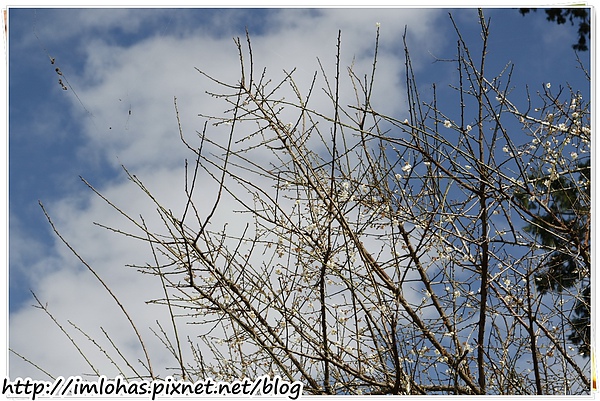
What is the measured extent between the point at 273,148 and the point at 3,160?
82cm

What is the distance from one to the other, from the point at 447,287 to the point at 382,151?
0.49 meters

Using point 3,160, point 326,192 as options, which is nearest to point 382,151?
point 326,192

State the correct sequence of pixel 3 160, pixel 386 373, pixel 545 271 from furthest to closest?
pixel 545 271, pixel 386 373, pixel 3 160

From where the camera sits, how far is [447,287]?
2.17 metres

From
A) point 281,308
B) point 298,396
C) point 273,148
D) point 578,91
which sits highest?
point 578,91

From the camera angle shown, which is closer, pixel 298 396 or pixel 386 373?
pixel 298 396

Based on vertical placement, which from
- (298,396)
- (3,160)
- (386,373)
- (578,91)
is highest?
(578,91)

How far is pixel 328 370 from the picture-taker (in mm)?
2098

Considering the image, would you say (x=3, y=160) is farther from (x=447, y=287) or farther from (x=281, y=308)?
(x=447, y=287)

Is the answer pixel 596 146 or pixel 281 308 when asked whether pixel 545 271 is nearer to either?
pixel 596 146
